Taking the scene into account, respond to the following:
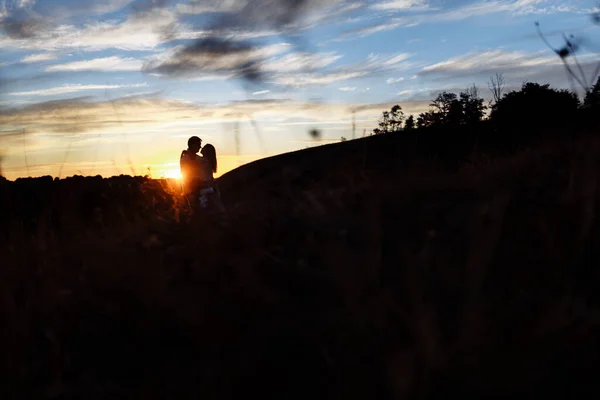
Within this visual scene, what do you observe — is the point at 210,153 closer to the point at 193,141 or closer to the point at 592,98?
the point at 193,141

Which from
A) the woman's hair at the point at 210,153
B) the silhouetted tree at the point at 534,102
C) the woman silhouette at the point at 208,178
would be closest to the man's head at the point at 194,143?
the woman silhouette at the point at 208,178

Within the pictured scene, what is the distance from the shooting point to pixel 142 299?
3074 mm

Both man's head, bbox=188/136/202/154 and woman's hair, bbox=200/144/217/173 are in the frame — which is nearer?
man's head, bbox=188/136/202/154

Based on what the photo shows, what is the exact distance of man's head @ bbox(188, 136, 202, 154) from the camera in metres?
9.45

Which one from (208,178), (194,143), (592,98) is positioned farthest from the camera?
(208,178)

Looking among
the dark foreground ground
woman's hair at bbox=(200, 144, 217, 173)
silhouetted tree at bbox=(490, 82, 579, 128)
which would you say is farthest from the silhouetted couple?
silhouetted tree at bbox=(490, 82, 579, 128)

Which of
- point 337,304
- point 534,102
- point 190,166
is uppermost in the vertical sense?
point 534,102

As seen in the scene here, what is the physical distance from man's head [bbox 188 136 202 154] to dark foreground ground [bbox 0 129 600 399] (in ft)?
17.1

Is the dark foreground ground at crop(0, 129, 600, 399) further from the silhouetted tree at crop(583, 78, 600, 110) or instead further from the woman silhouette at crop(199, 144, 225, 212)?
the woman silhouette at crop(199, 144, 225, 212)

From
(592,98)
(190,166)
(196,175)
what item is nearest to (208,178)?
(196,175)

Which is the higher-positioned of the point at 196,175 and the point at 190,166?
the point at 190,166

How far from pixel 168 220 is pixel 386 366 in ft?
10.9

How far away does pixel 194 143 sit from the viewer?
373 inches

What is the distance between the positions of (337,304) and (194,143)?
23.6ft
